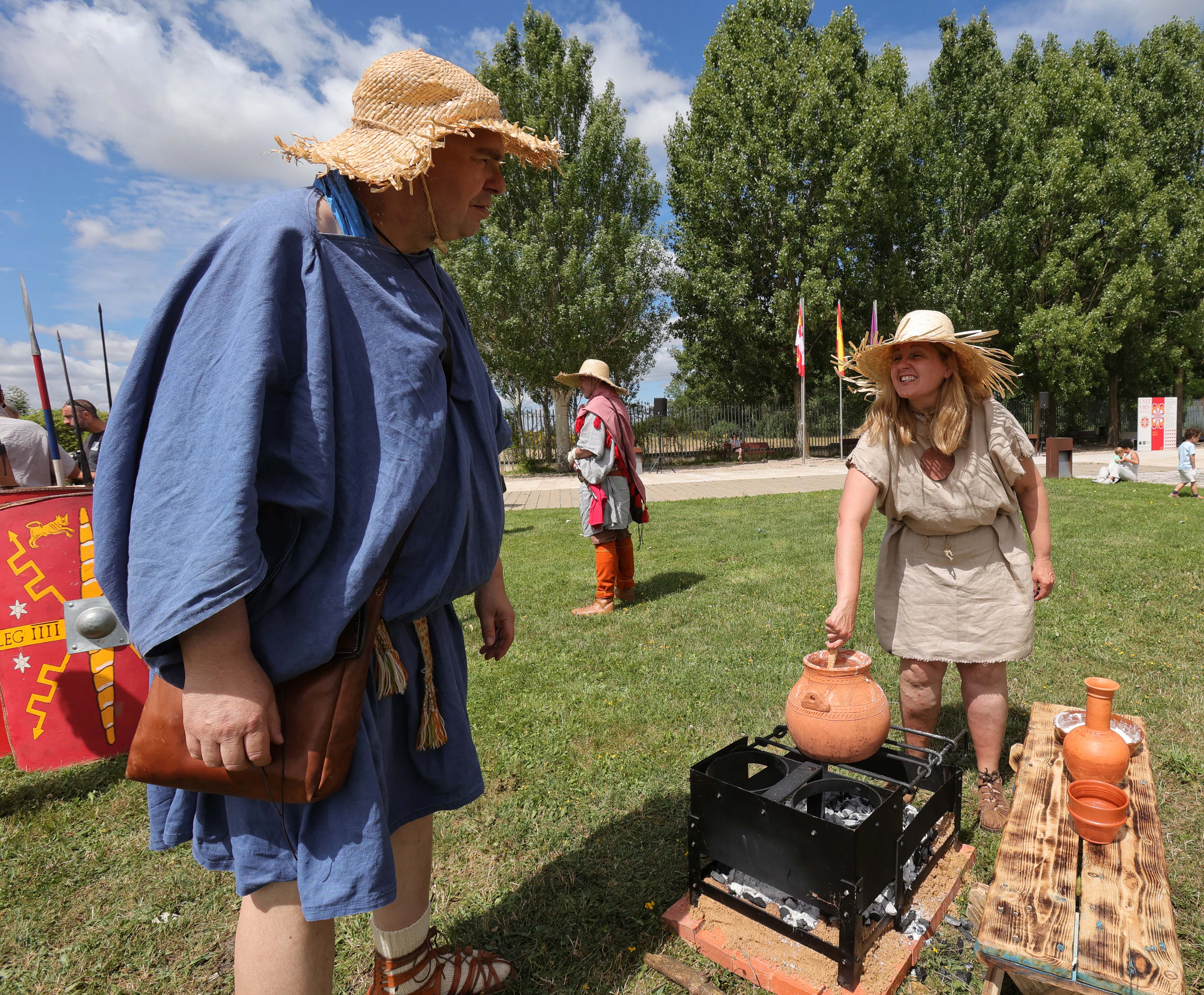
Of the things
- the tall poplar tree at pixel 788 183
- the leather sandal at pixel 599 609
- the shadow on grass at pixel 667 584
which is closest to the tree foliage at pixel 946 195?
the tall poplar tree at pixel 788 183

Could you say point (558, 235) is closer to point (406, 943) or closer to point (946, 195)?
point (946, 195)

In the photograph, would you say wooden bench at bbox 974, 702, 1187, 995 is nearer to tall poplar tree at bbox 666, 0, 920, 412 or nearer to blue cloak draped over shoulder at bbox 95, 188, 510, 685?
blue cloak draped over shoulder at bbox 95, 188, 510, 685

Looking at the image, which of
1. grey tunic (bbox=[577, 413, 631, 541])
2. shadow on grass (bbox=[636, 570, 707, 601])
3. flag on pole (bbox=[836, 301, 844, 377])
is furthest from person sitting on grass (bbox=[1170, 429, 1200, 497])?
grey tunic (bbox=[577, 413, 631, 541])

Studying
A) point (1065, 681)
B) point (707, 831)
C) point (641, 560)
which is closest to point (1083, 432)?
point (641, 560)

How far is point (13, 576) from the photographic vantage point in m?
3.07

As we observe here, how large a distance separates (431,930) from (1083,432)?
3559 centimetres

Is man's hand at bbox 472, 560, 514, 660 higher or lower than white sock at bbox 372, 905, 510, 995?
higher

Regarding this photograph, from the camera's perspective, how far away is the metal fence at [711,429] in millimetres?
23719

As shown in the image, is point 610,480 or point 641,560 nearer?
point 610,480

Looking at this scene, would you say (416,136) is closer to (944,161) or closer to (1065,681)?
(1065,681)

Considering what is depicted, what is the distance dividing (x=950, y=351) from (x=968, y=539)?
75 centimetres

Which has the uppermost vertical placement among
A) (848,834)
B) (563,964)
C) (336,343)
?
(336,343)

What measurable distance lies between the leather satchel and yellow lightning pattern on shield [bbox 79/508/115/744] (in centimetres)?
249

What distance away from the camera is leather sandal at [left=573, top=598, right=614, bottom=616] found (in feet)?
19.5
